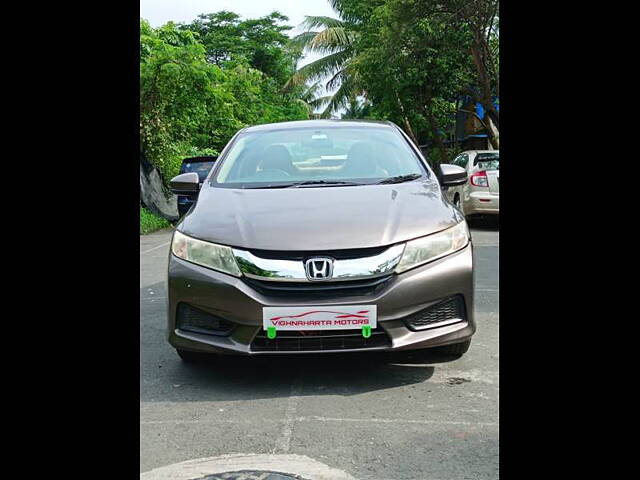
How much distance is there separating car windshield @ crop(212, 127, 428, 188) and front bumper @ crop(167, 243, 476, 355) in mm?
993

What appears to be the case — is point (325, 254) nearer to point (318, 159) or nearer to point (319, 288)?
point (319, 288)

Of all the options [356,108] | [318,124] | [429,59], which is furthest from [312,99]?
[318,124]

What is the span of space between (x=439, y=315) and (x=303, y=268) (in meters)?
0.80

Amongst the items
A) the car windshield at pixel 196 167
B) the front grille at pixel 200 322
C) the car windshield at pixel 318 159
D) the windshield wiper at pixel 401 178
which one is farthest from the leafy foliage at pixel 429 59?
the front grille at pixel 200 322

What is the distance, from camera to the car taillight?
1344 cm

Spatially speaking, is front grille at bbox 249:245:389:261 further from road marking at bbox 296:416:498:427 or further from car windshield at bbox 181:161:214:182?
car windshield at bbox 181:161:214:182

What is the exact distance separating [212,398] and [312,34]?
35.6 meters

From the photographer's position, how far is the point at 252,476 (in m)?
2.84

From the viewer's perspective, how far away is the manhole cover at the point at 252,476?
2816 mm

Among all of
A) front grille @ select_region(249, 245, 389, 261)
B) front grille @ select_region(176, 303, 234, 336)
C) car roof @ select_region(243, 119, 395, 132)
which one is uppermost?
car roof @ select_region(243, 119, 395, 132)

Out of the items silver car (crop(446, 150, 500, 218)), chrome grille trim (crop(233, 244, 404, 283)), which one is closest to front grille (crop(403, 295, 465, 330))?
chrome grille trim (crop(233, 244, 404, 283))

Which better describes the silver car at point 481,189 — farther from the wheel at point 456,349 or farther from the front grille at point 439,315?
the front grille at point 439,315
